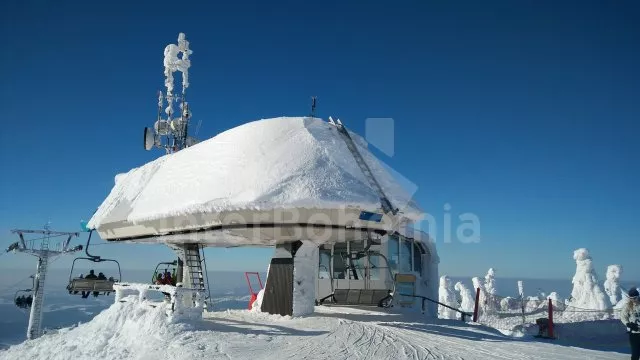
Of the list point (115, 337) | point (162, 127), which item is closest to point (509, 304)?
point (162, 127)

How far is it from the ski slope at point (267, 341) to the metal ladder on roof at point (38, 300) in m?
17.1

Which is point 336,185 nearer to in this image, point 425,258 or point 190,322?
point 190,322

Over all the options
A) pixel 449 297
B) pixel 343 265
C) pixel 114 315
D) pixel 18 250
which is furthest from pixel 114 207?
pixel 449 297

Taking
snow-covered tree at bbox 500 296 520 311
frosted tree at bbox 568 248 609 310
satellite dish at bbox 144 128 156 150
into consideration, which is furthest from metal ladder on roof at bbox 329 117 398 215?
frosted tree at bbox 568 248 609 310

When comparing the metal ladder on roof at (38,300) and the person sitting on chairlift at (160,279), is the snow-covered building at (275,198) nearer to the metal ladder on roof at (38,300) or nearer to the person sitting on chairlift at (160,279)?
the person sitting on chairlift at (160,279)

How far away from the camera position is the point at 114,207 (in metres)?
18.0

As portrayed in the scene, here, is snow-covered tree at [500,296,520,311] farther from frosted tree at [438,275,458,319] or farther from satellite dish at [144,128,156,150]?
satellite dish at [144,128,156,150]

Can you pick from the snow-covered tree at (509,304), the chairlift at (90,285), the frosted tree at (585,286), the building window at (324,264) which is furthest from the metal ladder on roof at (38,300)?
the frosted tree at (585,286)

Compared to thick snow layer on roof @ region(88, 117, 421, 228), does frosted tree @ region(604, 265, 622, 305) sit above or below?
below

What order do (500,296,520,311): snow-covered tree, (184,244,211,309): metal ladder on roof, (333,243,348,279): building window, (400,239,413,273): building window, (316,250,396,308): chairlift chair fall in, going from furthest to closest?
→ (500,296,520,311): snow-covered tree → (400,239,413,273): building window → (333,243,348,279): building window → (316,250,396,308): chairlift chair → (184,244,211,309): metal ladder on roof

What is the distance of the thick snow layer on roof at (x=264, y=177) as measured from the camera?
1351cm

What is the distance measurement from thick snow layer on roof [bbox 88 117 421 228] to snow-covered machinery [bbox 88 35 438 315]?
0.04m

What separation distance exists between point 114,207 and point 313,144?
907 cm

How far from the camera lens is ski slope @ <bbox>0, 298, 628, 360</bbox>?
33.8ft
